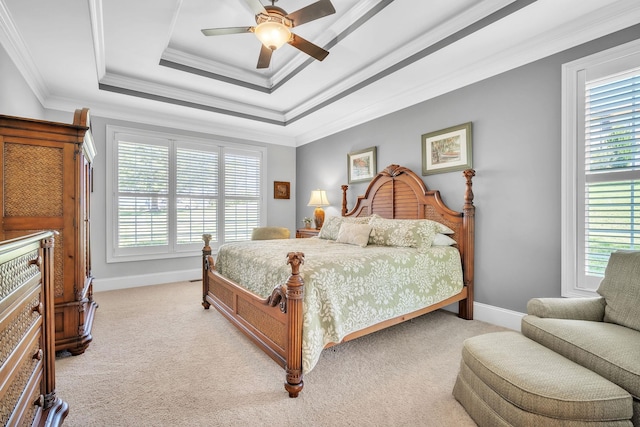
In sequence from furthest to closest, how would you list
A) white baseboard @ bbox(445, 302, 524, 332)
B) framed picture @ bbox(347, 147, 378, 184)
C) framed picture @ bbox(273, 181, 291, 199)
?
framed picture @ bbox(273, 181, 291, 199), framed picture @ bbox(347, 147, 378, 184), white baseboard @ bbox(445, 302, 524, 332)

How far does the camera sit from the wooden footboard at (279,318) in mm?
1794

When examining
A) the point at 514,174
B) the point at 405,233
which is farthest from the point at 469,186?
the point at 405,233

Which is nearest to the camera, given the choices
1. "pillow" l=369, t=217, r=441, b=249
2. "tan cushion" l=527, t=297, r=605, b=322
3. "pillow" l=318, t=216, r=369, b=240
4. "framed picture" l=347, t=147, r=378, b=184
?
"tan cushion" l=527, t=297, r=605, b=322

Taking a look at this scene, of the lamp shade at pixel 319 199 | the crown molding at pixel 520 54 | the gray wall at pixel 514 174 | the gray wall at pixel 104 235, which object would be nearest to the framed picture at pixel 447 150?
the gray wall at pixel 514 174

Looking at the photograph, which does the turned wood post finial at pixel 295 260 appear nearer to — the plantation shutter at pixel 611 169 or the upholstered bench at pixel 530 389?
the upholstered bench at pixel 530 389

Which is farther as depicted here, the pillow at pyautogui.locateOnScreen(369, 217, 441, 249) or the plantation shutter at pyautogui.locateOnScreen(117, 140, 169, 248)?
the plantation shutter at pyautogui.locateOnScreen(117, 140, 169, 248)

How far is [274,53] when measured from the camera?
3.44 m

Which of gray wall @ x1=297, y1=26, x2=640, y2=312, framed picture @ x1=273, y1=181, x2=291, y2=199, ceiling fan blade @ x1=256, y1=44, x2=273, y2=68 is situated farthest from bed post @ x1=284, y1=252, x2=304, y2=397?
framed picture @ x1=273, y1=181, x2=291, y2=199

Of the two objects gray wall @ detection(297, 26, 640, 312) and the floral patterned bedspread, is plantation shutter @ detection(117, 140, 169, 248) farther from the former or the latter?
gray wall @ detection(297, 26, 640, 312)

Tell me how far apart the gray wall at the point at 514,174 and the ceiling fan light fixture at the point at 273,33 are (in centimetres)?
206

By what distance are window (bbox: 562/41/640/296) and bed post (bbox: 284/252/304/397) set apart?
227 centimetres

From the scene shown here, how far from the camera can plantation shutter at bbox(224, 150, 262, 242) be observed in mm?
5207

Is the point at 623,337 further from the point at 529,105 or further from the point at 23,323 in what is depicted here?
the point at 23,323

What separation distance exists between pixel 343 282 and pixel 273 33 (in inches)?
75.9
